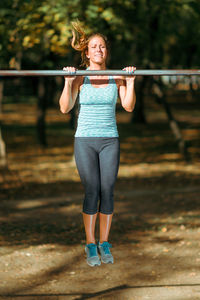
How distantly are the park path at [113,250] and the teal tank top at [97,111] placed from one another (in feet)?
11.4

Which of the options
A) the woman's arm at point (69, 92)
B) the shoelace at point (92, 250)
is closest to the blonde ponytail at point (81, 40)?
the woman's arm at point (69, 92)

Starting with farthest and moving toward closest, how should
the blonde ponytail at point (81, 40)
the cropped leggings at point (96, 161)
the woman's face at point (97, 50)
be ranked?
the blonde ponytail at point (81, 40) < the woman's face at point (97, 50) < the cropped leggings at point (96, 161)

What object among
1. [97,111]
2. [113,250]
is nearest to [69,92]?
[97,111]

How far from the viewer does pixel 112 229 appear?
1296 cm

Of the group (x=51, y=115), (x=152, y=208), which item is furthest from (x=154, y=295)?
(x=51, y=115)

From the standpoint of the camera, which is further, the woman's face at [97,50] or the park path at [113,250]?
the park path at [113,250]

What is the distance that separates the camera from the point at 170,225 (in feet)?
43.0

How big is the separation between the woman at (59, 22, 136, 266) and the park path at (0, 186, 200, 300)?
3054 millimetres

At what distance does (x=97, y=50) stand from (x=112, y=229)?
9.21 meters

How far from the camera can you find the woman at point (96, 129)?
13.3 feet

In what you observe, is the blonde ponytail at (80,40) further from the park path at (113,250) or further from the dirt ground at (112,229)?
the park path at (113,250)

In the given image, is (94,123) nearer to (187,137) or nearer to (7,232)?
(7,232)

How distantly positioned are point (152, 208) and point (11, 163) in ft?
25.0

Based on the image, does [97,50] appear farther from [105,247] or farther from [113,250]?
[113,250]
